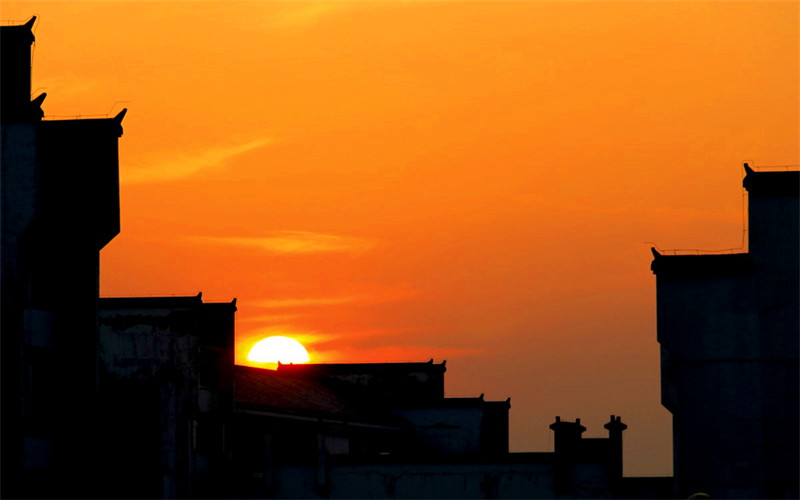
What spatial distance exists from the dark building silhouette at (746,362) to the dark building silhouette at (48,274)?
62.0ft

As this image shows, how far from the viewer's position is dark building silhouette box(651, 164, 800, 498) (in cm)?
4600

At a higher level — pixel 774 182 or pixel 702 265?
pixel 774 182

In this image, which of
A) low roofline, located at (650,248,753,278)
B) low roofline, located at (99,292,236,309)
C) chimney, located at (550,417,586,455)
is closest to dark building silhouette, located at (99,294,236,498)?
low roofline, located at (99,292,236,309)

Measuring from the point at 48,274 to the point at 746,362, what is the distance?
71.7 ft

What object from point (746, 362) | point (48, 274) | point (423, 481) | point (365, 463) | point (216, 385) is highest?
point (48, 274)

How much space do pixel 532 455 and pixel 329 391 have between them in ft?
69.3

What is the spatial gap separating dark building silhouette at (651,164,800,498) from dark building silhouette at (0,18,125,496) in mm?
18912

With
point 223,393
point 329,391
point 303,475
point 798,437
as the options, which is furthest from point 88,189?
point 329,391

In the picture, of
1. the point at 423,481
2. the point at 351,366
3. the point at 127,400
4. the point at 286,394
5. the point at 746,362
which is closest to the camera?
the point at 127,400

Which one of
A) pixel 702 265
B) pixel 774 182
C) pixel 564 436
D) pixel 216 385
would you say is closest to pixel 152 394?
A: pixel 216 385

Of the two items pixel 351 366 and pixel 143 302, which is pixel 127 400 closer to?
pixel 143 302

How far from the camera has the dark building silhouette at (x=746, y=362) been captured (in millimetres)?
46000

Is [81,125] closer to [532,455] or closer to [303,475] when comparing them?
[303,475]

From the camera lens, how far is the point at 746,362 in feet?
153
